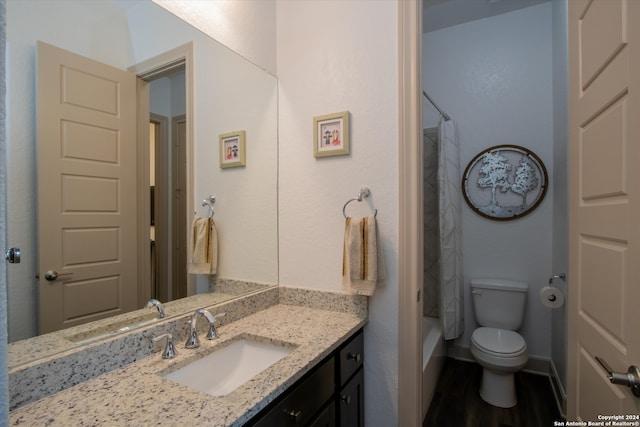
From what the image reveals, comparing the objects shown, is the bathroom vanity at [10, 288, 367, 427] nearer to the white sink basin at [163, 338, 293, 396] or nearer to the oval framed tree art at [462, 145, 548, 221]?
the white sink basin at [163, 338, 293, 396]

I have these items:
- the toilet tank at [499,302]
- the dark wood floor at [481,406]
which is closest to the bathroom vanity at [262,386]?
the dark wood floor at [481,406]

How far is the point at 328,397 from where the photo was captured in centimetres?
116

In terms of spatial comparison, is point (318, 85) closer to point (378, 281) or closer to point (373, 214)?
point (373, 214)

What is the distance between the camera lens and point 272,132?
5.54ft

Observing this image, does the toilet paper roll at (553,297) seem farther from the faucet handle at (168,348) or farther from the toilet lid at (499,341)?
the faucet handle at (168,348)

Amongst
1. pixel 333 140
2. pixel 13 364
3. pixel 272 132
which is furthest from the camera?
pixel 272 132

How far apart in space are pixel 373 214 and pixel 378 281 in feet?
1.03

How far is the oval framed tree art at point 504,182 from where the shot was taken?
2504 millimetres

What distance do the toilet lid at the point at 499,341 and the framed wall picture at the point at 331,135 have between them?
174 centimetres

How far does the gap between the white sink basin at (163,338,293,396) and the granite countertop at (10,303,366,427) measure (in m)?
0.04

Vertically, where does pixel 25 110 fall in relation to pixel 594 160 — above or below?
above

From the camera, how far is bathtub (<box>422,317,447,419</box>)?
74.2 inches

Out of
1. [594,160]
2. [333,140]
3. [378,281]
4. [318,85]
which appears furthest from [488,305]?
[318,85]

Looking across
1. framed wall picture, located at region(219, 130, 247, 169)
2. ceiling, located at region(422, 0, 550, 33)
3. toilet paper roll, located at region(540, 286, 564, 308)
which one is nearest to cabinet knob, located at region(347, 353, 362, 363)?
framed wall picture, located at region(219, 130, 247, 169)
